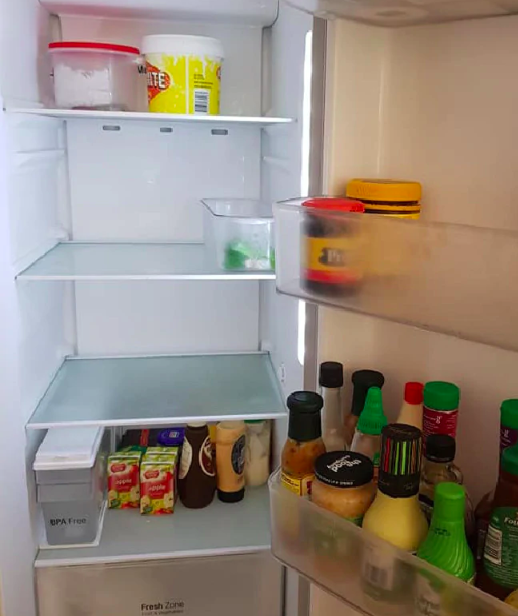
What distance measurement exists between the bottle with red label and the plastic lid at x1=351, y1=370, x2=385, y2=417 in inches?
3.7

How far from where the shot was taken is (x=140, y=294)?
68.4 inches

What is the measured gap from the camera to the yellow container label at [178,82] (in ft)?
4.24

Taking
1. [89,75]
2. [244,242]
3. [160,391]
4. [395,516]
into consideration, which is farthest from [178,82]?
[395,516]

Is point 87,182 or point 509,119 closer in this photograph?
point 509,119

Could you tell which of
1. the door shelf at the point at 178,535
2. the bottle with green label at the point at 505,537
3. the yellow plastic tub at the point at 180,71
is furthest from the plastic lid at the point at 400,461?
the yellow plastic tub at the point at 180,71

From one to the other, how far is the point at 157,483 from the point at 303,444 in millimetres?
693

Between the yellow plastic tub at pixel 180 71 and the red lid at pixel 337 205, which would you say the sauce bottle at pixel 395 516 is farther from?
the yellow plastic tub at pixel 180 71

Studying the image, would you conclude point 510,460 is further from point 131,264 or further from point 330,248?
point 131,264

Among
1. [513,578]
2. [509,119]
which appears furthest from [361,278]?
[513,578]

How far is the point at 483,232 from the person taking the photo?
0.68 metres

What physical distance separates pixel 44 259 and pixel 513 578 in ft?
3.72

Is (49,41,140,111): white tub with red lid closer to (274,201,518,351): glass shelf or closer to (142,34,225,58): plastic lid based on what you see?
(142,34,225,58): plastic lid

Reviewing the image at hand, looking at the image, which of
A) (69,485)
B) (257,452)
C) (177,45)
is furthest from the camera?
(257,452)

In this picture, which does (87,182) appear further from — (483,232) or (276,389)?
(483,232)
